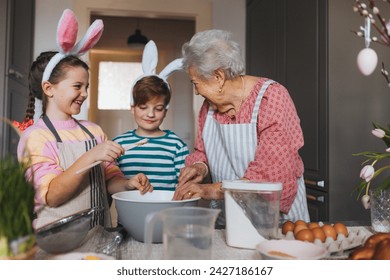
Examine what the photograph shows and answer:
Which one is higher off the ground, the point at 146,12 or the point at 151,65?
the point at 146,12

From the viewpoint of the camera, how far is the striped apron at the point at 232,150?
1168 mm

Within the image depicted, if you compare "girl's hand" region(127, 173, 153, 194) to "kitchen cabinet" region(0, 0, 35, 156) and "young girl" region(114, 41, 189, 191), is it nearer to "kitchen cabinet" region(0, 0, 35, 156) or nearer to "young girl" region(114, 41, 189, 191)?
"young girl" region(114, 41, 189, 191)

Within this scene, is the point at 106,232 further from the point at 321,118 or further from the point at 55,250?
the point at 321,118

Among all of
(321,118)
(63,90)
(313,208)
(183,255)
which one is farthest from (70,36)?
(313,208)

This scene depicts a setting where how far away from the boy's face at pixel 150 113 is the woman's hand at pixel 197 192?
22.0 inches

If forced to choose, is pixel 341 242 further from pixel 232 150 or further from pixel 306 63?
pixel 306 63

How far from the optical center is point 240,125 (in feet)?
3.89

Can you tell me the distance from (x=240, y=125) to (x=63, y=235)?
2.20ft

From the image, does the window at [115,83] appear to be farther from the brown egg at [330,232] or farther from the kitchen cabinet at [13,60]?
the brown egg at [330,232]

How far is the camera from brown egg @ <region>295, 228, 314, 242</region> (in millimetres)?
735

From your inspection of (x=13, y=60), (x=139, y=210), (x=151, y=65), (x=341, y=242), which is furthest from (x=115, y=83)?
(x=341, y=242)

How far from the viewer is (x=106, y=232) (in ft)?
2.79

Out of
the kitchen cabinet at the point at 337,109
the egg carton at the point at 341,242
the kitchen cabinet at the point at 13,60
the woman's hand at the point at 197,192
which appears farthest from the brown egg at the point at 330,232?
the kitchen cabinet at the point at 13,60

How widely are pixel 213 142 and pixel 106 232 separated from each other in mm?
556
